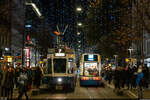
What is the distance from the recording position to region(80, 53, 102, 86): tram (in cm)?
2741

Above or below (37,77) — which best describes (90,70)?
above

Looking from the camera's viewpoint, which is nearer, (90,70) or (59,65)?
(59,65)

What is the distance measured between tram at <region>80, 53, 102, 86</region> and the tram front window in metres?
5.06

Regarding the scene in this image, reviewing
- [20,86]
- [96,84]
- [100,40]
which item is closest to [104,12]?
[100,40]

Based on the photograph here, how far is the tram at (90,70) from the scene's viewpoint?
2741 cm

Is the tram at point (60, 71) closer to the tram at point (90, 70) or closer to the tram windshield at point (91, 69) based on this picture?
the tram at point (90, 70)

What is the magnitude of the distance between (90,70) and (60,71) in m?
5.55

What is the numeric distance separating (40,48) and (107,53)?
20.1 meters

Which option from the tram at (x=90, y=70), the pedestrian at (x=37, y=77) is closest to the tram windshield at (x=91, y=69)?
the tram at (x=90, y=70)

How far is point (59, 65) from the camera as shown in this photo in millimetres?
23141

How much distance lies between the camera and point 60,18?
8262cm

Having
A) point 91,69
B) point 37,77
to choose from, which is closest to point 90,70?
point 91,69

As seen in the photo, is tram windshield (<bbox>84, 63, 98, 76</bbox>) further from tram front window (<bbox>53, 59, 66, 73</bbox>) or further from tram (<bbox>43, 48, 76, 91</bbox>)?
tram front window (<bbox>53, 59, 66, 73</bbox>)

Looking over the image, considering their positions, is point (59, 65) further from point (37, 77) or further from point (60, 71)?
point (37, 77)
